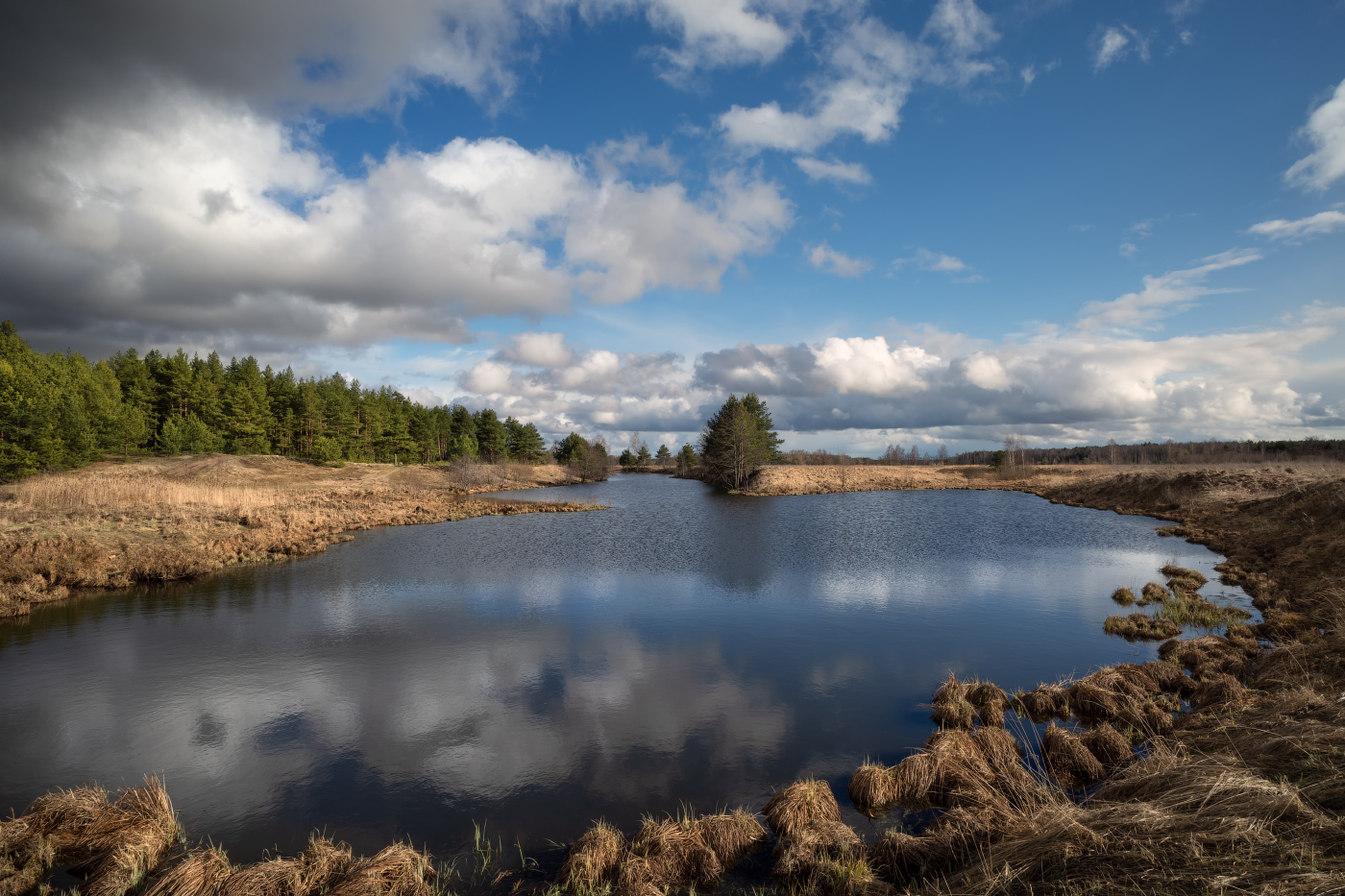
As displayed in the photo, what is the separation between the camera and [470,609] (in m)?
20.2

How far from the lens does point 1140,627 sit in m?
16.6

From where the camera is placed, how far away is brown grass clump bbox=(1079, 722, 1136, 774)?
923 cm

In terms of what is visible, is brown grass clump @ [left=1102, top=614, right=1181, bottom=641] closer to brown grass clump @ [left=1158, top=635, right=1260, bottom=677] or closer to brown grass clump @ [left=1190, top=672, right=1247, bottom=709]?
brown grass clump @ [left=1158, top=635, right=1260, bottom=677]

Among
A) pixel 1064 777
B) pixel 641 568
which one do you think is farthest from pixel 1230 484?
pixel 1064 777

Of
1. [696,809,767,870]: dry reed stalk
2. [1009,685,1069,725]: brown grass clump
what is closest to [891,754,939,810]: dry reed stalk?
[696,809,767,870]: dry reed stalk

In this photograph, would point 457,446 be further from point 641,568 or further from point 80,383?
point 641,568

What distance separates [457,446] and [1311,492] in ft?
353

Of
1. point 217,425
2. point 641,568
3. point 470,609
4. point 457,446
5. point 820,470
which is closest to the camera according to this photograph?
point 470,609

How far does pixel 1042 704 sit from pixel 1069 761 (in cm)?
238

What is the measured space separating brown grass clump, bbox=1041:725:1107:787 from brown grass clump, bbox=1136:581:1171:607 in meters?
14.0

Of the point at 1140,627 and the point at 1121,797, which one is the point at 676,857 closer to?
the point at 1121,797

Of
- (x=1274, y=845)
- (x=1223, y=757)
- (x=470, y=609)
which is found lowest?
(x=470, y=609)

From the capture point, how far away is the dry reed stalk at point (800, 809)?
7.70 metres

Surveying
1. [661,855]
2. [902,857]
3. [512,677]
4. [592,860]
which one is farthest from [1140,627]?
[512,677]
